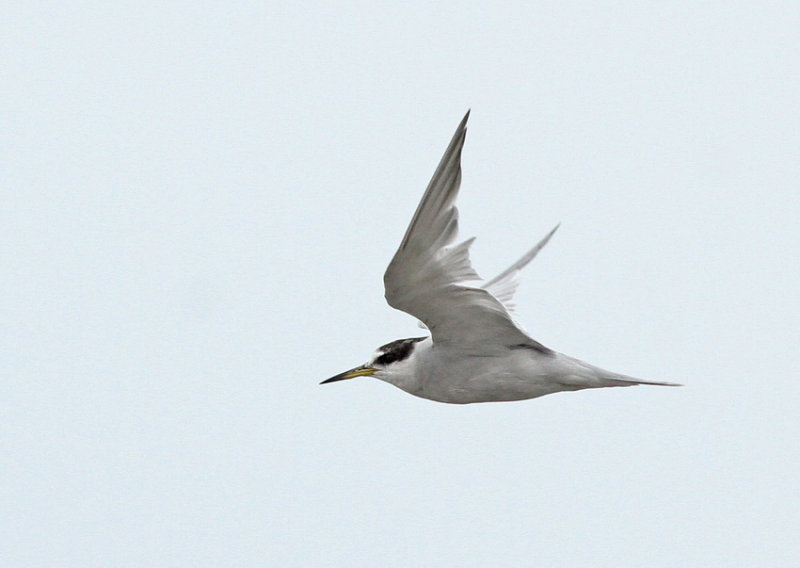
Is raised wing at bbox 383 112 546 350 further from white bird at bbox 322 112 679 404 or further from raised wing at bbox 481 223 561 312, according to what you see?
raised wing at bbox 481 223 561 312

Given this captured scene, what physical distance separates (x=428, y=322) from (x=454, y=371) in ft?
1.22

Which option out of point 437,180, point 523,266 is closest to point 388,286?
point 437,180

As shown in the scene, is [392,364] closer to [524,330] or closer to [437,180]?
[524,330]

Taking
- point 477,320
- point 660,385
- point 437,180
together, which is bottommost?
point 660,385

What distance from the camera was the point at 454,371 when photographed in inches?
266

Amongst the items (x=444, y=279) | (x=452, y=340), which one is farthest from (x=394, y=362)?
(x=444, y=279)

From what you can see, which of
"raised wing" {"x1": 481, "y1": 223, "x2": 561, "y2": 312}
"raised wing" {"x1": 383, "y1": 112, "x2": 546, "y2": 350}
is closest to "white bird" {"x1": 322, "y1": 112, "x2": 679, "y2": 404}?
"raised wing" {"x1": 383, "y1": 112, "x2": 546, "y2": 350}

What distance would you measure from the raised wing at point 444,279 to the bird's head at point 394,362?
0.35 metres

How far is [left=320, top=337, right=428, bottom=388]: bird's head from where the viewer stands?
700cm

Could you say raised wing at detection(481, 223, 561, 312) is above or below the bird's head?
above

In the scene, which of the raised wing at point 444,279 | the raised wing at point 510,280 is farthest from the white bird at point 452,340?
the raised wing at point 510,280

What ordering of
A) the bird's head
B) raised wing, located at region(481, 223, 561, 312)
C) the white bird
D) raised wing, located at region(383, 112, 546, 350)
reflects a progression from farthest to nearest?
raised wing, located at region(481, 223, 561, 312) → the bird's head → the white bird → raised wing, located at region(383, 112, 546, 350)

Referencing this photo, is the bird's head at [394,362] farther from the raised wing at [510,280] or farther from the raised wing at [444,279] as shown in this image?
the raised wing at [510,280]

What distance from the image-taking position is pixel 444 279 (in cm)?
623
